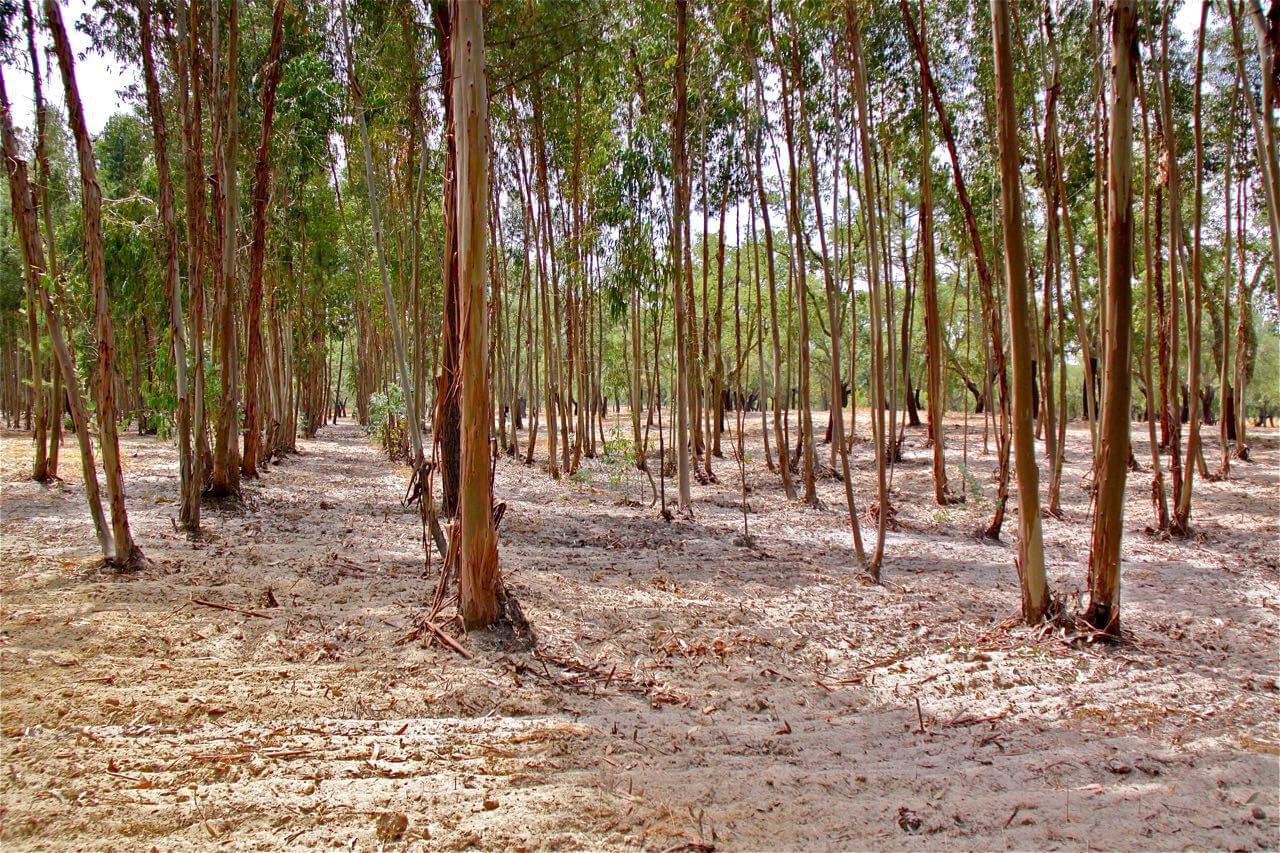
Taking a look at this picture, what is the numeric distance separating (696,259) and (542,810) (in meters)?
21.7

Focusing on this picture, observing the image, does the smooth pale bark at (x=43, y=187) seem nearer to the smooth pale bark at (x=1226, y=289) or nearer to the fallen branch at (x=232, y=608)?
the fallen branch at (x=232, y=608)

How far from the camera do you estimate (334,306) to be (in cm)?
2108

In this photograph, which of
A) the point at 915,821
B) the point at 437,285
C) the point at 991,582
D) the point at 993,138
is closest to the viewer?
the point at 915,821

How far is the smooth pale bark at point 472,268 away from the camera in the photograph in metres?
3.75

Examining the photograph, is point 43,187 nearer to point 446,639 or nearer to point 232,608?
point 232,608

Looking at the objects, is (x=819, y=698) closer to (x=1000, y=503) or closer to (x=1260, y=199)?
(x=1000, y=503)

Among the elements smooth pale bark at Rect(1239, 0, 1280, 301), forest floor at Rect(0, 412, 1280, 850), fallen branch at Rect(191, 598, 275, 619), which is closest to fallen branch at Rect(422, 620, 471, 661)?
forest floor at Rect(0, 412, 1280, 850)

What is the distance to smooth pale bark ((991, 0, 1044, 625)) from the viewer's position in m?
4.21

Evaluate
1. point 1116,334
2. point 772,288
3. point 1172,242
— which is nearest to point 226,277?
point 772,288

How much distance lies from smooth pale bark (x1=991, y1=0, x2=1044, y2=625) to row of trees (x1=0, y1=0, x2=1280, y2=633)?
2cm

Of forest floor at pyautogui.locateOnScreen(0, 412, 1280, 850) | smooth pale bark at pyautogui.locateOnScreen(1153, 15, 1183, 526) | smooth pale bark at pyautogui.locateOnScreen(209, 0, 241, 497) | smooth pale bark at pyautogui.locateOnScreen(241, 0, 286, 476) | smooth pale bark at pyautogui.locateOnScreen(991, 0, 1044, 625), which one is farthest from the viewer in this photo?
smooth pale bark at pyautogui.locateOnScreen(241, 0, 286, 476)

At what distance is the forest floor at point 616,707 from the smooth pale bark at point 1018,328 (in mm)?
298

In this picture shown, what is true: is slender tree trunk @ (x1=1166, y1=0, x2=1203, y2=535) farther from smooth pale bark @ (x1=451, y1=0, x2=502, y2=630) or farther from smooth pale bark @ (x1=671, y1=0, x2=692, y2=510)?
smooth pale bark @ (x1=451, y1=0, x2=502, y2=630)

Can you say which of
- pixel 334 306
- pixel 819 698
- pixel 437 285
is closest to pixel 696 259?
pixel 437 285
